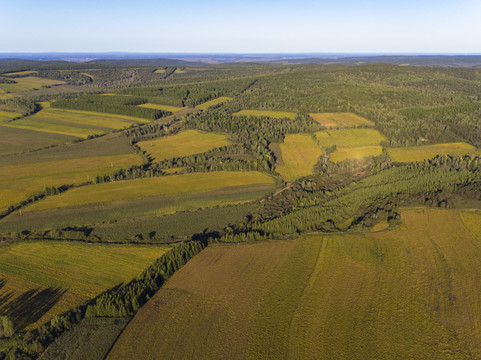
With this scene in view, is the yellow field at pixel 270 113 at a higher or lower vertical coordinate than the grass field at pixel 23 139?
higher

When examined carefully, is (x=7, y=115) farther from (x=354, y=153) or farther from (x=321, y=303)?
(x=321, y=303)

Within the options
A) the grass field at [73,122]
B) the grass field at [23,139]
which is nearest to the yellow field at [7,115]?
the grass field at [73,122]

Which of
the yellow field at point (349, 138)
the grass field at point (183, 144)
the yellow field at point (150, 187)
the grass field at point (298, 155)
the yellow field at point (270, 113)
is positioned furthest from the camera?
the yellow field at point (270, 113)

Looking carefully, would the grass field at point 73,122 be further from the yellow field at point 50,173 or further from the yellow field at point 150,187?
the yellow field at point 150,187

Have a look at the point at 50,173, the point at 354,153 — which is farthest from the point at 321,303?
the point at 50,173

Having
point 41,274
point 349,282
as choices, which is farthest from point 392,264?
point 41,274

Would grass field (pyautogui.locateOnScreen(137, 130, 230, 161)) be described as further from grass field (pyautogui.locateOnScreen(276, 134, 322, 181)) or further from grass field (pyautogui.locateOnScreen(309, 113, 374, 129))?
grass field (pyautogui.locateOnScreen(309, 113, 374, 129))
